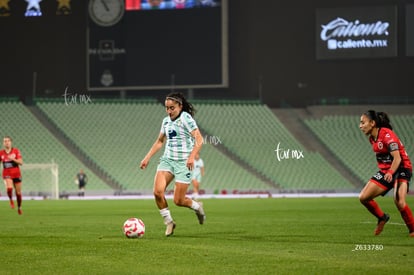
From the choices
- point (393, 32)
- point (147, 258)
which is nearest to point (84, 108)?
point (393, 32)

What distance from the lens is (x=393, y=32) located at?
42844 millimetres

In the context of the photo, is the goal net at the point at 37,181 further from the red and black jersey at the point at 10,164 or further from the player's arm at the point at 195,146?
the player's arm at the point at 195,146

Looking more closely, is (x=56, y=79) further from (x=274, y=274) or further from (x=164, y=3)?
(x=274, y=274)

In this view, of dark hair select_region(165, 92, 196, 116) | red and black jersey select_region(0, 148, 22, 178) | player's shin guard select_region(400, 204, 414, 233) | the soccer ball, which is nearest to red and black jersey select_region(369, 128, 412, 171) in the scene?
player's shin guard select_region(400, 204, 414, 233)

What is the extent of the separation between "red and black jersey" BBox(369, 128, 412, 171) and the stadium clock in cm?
3108

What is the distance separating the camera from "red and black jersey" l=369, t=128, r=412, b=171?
12.9m

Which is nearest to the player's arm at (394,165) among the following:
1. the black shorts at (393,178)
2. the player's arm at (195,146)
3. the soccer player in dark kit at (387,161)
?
the soccer player in dark kit at (387,161)

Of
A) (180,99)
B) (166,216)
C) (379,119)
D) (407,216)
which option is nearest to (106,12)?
(180,99)

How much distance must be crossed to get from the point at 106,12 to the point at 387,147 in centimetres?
3218

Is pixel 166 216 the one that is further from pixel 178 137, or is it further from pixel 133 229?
pixel 178 137

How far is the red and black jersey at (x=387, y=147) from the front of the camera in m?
12.9

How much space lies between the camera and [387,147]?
1298cm

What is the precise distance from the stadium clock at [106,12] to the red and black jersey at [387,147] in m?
31.1

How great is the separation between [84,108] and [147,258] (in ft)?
120
